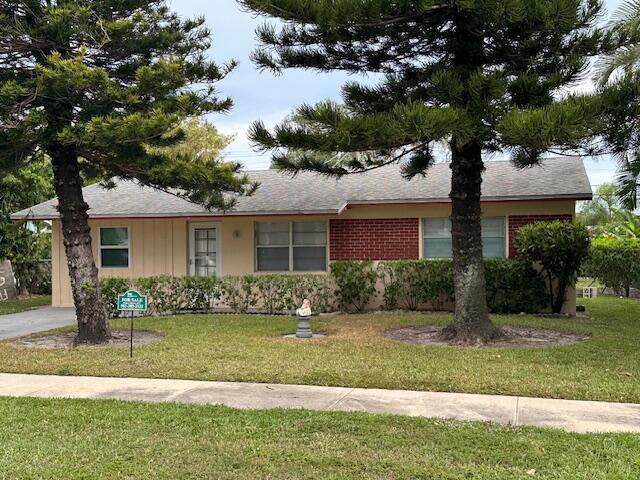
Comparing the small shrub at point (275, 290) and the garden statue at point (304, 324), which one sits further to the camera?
the small shrub at point (275, 290)

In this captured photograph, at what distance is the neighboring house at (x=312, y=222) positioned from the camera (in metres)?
14.3

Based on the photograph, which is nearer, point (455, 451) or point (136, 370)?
point (455, 451)

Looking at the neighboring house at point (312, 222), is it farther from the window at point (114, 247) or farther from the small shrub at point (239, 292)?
the small shrub at point (239, 292)

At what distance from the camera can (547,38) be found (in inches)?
368

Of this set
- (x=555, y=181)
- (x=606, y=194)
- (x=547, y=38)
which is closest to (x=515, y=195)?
(x=555, y=181)

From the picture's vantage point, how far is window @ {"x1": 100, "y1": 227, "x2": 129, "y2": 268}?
16.4 m

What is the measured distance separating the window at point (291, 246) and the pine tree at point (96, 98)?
14.0 feet

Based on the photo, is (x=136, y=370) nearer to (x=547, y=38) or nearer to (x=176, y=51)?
(x=176, y=51)

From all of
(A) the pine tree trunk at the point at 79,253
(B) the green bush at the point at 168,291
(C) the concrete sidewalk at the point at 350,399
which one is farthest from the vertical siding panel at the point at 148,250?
(C) the concrete sidewalk at the point at 350,399

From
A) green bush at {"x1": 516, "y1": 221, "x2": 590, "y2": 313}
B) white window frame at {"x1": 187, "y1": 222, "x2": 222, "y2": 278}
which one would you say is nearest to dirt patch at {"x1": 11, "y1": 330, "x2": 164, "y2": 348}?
white window frame at {"x1": 187, "y1": 222, "x2": 222, "y2": 278}

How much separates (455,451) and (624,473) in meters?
1.17

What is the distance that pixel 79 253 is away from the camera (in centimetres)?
1041

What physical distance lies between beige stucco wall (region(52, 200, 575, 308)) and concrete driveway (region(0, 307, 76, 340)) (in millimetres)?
1227

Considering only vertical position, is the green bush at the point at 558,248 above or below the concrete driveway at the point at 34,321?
above
